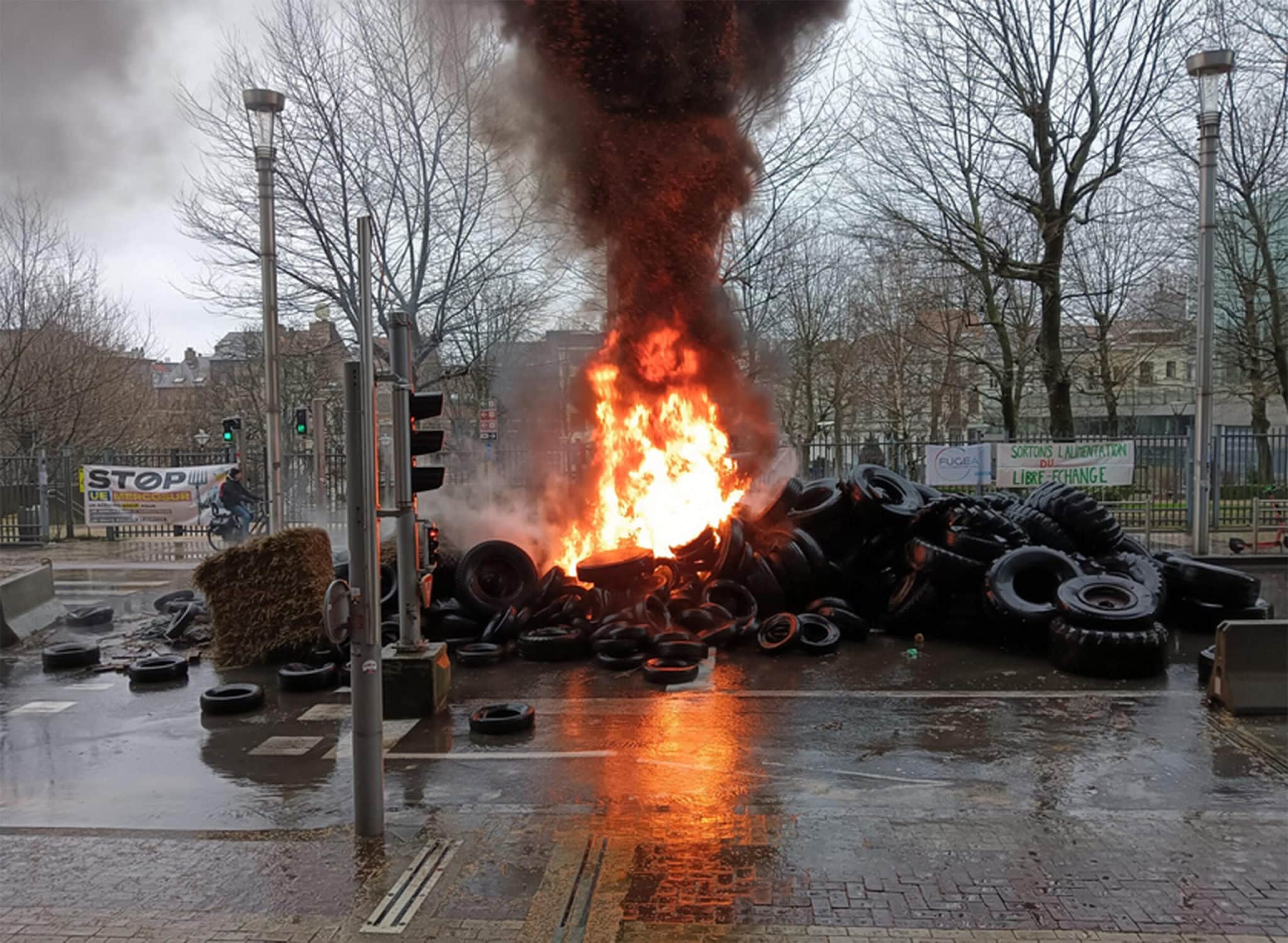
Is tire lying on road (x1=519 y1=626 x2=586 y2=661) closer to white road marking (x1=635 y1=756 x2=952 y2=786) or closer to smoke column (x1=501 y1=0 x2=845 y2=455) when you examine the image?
white road marking (x1=635 y1=756 x2=952 y2=786)

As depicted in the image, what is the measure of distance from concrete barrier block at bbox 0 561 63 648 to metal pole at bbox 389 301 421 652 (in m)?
6.39

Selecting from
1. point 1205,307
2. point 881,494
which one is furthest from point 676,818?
point 1205,307

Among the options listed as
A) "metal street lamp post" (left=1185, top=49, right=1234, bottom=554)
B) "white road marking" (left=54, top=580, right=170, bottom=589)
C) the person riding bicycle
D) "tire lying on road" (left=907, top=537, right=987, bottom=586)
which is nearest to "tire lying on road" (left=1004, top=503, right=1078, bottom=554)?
"tire lying on road" (left=907, top=537, right=987, bottom=586)

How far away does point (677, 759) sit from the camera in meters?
6.04

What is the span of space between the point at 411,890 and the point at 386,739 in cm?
258

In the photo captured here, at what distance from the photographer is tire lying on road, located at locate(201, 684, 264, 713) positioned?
7.36m

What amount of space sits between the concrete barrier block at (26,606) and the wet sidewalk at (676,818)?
328 cm

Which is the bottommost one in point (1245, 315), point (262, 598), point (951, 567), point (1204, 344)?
point (262, 598)

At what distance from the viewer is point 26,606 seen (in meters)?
11.1

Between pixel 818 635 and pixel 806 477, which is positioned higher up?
pixel 806 477

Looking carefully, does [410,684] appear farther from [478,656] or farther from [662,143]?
[662,143]

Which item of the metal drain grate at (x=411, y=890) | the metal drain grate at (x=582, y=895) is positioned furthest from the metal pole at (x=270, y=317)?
the metal drain grate at (x=582, y=895)

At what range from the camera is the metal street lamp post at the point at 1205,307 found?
1380 centimetres

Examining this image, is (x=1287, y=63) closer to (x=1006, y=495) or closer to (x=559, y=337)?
(x=1006, y=495)
